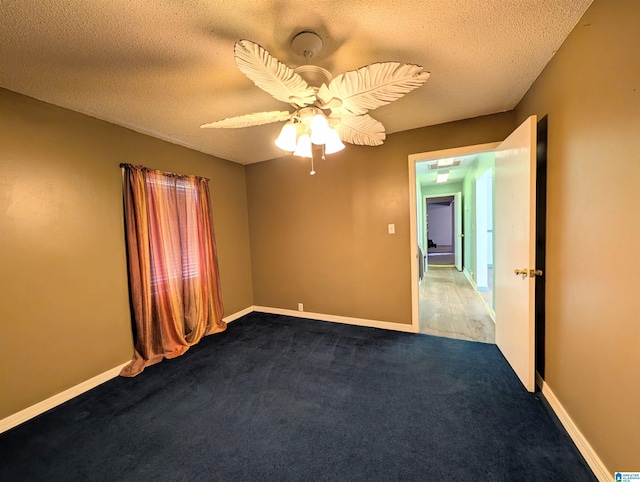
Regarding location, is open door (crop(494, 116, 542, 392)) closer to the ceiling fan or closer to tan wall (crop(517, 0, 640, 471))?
tan wall (crop(517, 0, 640, 471))

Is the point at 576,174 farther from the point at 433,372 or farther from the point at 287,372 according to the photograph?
the point at 287,372

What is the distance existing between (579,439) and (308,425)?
1564 millimetres

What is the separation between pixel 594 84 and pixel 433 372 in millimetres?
2201

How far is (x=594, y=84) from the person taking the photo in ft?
4.24

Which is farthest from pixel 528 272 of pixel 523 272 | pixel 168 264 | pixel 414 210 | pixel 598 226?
pixel 168 264

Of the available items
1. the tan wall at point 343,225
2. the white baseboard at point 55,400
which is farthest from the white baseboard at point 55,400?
the tan wall at point 343,225

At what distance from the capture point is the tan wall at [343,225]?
2.94 meters

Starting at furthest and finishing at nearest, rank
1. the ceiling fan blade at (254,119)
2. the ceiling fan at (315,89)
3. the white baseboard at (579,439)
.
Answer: the ceiling fan blade at (254,119), the white baseboard at (579,439), the ceiling fan at (315,89)

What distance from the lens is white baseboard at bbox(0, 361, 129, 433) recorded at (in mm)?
1794

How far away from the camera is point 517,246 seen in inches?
79.4

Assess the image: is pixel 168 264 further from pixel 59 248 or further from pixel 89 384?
pixel 89 384

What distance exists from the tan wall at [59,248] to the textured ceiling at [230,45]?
29 cm

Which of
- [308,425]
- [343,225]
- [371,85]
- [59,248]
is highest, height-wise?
Result: [371,85]

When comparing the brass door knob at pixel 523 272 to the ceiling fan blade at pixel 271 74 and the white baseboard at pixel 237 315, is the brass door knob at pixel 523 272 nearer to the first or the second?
the ceiling fan blade at pixel 271 74
